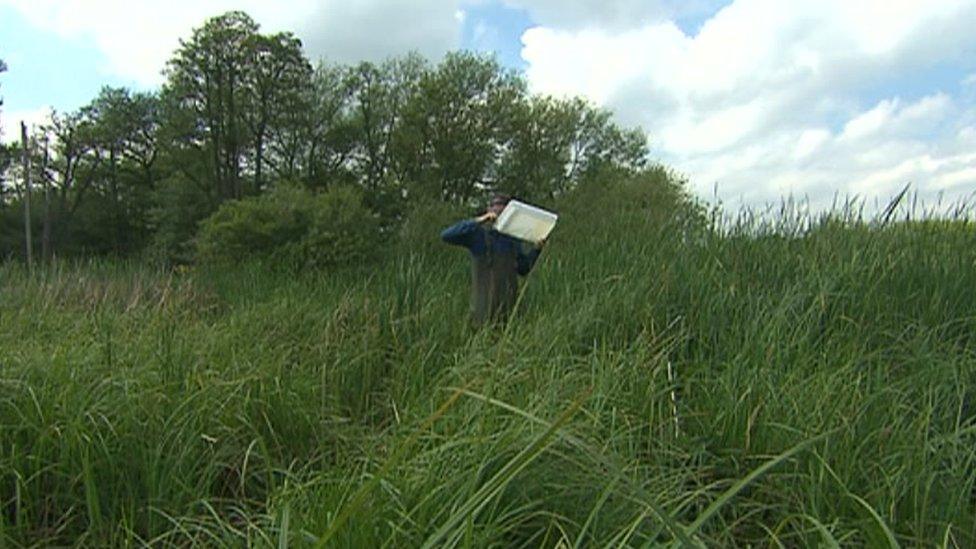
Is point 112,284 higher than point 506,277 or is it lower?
lower

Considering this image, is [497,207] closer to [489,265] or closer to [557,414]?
[489,265]

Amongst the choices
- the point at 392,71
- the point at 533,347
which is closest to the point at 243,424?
the point at 533,347

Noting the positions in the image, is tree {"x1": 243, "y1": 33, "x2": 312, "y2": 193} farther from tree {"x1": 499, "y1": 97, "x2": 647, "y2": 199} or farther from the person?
the person

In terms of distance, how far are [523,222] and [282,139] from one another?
30507mm

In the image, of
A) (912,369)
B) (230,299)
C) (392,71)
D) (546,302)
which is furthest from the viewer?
(392,71)

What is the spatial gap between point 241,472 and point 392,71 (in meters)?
32.3

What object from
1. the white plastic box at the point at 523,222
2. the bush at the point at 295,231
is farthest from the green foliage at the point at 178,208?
the white plastic box at the point at 523,222

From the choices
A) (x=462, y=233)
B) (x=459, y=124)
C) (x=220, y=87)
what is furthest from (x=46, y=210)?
(x=462, y=233)

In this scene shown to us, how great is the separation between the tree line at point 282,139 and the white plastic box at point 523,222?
A: 74.5 feet

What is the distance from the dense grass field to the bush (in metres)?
7.96

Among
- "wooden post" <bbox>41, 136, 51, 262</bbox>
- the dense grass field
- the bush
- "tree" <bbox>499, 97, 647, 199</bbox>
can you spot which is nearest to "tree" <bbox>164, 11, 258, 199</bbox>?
"wooden post" <bbox>41, 136, 51, 262</bbox>

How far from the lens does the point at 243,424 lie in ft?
9.11

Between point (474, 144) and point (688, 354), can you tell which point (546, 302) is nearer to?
point (688, 354)

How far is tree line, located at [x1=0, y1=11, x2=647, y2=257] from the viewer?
97.1 ft
